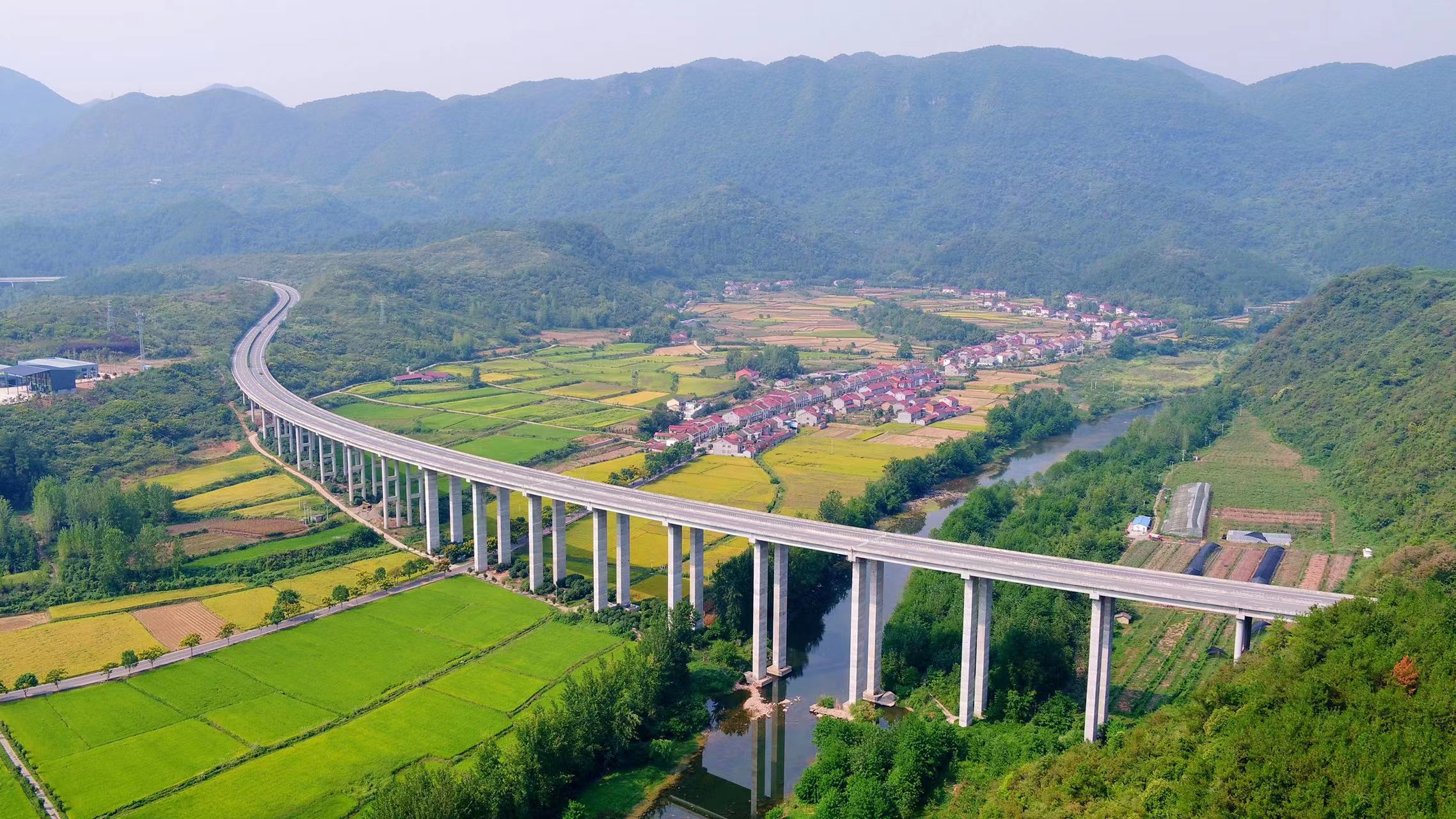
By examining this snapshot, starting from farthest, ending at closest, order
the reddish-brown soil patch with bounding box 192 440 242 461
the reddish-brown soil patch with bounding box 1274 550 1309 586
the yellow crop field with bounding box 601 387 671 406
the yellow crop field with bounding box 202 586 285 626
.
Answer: the yellow crop field with bounding box 601 387 671 406 < the reddish-brown soil patch with bounding box 192 440 242 461 < the reddish-brown soil patch with bounding box 1274 550 1309 586 < the yellow crop field with bounding box 202 586 285 626

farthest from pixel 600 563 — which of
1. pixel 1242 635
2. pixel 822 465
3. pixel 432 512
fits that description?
pixel 822 465

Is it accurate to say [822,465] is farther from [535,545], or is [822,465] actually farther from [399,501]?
[535,545]

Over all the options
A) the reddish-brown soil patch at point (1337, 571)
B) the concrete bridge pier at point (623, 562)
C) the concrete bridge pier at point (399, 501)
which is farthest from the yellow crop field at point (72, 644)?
the reddish-brown soil patch at point (1337, 571)

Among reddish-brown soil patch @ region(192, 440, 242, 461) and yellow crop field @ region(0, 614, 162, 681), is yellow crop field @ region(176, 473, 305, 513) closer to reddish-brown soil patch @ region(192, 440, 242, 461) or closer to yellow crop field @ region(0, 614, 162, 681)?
reddish-brown soil patch @ region(192, 440, 242, 461)

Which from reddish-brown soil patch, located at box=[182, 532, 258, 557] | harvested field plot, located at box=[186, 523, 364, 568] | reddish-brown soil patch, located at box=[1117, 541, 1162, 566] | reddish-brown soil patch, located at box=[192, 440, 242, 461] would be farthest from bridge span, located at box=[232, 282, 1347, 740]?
reddish-brown soil patch, located at box=[192, 440, 242, 461]

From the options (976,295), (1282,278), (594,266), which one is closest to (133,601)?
(594,266)

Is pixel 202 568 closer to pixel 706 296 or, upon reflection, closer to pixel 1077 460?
pixel 1077 460
